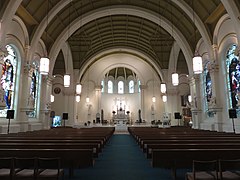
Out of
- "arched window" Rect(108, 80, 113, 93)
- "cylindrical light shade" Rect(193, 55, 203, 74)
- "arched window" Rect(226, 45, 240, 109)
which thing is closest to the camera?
"cylindrical light shade" Rect(193, 55, 203, 74)

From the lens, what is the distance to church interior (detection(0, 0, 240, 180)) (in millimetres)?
9984

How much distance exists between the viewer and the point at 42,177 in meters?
3.44

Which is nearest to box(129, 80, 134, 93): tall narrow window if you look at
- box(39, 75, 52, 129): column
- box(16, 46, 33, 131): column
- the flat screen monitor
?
the flat screen monitor

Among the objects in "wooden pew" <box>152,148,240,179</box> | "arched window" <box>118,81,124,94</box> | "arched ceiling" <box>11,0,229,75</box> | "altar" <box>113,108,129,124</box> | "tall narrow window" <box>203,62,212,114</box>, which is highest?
"arched ceiling" <box>11,0,229,75</box>

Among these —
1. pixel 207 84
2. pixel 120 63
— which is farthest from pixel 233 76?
pixel 120 63

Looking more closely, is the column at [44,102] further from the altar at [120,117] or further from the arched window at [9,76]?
the altar at [120,117]

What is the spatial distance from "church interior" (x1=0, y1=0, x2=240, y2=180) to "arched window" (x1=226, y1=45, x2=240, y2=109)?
0.06 meters

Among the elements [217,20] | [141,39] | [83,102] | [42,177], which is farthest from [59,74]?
[42,177]

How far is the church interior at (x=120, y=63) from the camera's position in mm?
9984

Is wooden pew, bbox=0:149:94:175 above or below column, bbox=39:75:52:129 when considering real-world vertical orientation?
below

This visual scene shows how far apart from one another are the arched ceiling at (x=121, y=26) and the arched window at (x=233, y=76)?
7.85ft

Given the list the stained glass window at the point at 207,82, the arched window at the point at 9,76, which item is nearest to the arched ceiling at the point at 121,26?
the arched window at the point at 9,76

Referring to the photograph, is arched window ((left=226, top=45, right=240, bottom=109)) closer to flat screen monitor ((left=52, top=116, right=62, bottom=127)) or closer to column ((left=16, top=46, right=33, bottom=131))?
column ((left=16, top=46, right=33, bottom=131))

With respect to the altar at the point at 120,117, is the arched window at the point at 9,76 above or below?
above
